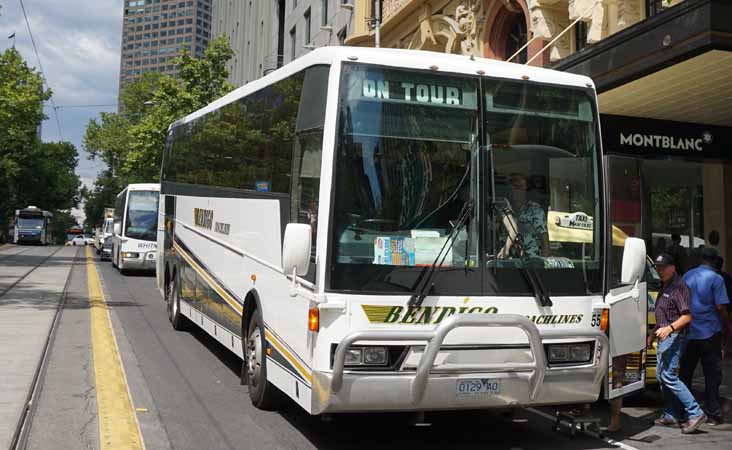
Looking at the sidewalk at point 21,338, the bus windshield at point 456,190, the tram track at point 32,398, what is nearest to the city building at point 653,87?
the bus windshield at point 456,190

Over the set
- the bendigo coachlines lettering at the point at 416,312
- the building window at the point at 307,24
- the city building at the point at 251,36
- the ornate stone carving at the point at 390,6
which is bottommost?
the bendigo coachlines lettering at the point at 416,312

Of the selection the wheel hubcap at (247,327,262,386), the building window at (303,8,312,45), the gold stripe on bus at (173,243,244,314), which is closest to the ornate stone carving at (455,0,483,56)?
the gold stripe on bus at (173,243,244,314)

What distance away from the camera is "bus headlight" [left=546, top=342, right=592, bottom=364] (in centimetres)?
595

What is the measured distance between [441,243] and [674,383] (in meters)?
3.03

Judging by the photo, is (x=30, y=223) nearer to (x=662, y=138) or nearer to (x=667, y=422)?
(x=662, y=138)

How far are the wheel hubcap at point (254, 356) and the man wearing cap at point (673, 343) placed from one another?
12.4ft

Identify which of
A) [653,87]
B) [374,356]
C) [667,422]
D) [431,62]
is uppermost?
[653,87]

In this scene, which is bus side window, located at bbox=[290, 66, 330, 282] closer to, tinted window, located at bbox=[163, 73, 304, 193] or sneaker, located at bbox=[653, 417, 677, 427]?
tinted window, located at bbox=[163, 73, 304, 193]

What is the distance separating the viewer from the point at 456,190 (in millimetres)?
5945

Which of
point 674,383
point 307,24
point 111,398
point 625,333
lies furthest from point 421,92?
point 307,24

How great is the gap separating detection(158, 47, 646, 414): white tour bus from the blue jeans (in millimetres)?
623

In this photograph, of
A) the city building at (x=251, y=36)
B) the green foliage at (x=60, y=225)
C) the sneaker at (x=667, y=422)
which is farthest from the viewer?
the green foliage at (x=60, y=225)

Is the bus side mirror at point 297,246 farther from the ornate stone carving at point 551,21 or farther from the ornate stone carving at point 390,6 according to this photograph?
the ornate stone carving at point 390,6

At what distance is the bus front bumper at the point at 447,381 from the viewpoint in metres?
5.41
